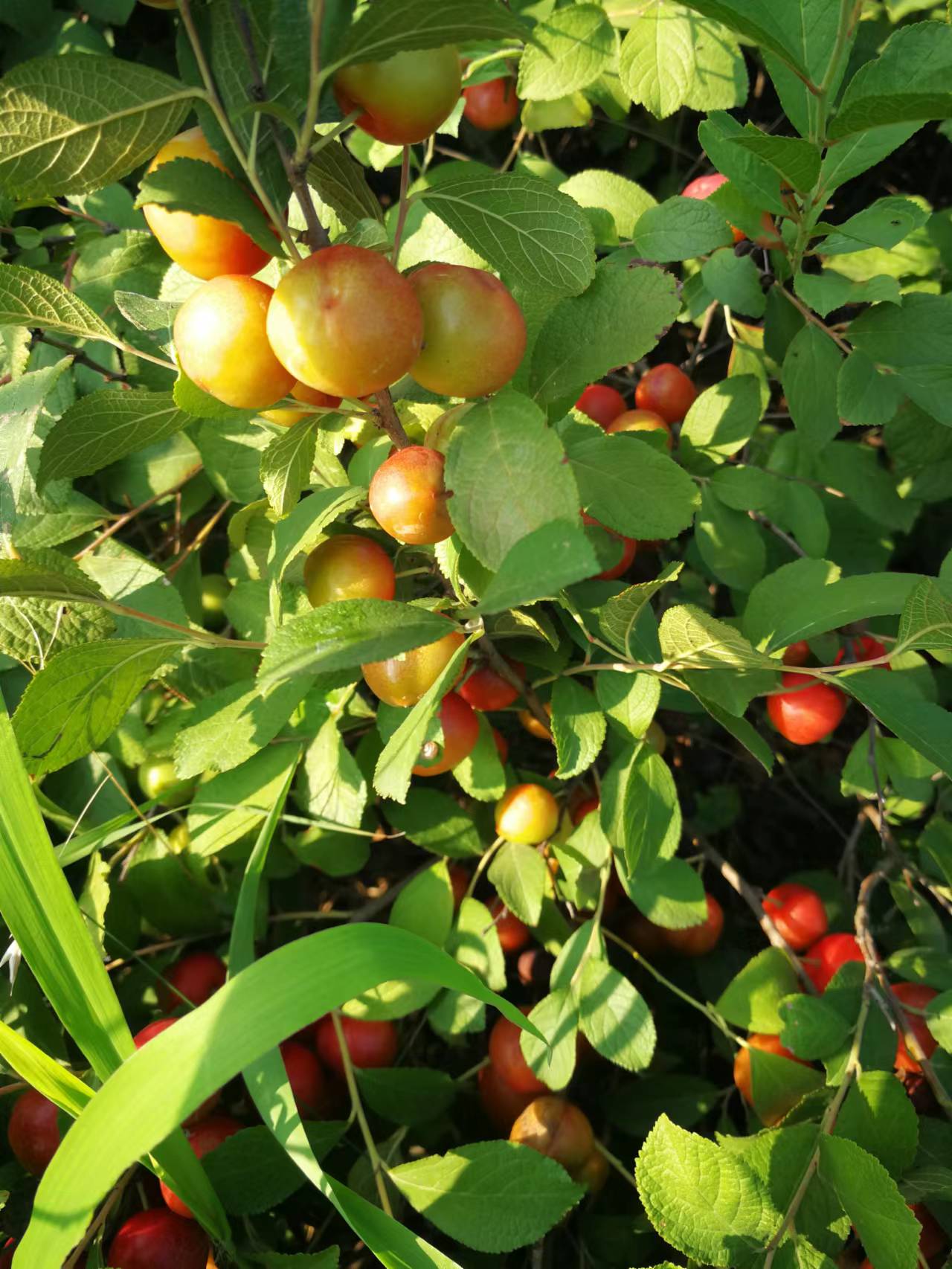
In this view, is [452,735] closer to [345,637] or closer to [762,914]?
[345,637]

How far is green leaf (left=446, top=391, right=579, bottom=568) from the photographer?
650mm

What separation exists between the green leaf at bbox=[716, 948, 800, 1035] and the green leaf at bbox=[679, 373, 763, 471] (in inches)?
25.9

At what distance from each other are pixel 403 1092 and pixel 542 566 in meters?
0.94

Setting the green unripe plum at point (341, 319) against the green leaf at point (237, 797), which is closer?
the green unripe plum at point (341, 319)

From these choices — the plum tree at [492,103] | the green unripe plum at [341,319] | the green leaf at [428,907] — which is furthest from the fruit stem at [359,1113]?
the plum tree at [492,103]

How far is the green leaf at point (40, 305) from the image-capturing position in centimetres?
84

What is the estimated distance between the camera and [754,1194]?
0.91m

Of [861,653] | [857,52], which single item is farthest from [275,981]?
[857,52]

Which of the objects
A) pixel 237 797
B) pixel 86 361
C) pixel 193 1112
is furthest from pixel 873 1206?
pixel 86 361

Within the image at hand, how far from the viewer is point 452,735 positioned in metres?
1.04

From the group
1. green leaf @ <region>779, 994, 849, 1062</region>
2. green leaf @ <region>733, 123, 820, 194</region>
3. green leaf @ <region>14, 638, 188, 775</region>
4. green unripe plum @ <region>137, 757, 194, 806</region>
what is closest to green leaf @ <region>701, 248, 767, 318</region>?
green leaf @ <region>733, 123, 820, 194</region>

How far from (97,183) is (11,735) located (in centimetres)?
48

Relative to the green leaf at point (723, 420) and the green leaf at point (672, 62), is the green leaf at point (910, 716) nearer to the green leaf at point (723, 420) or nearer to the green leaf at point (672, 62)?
the green leaf at point (723, 420)

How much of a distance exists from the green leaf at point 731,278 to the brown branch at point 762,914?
2.66ft
